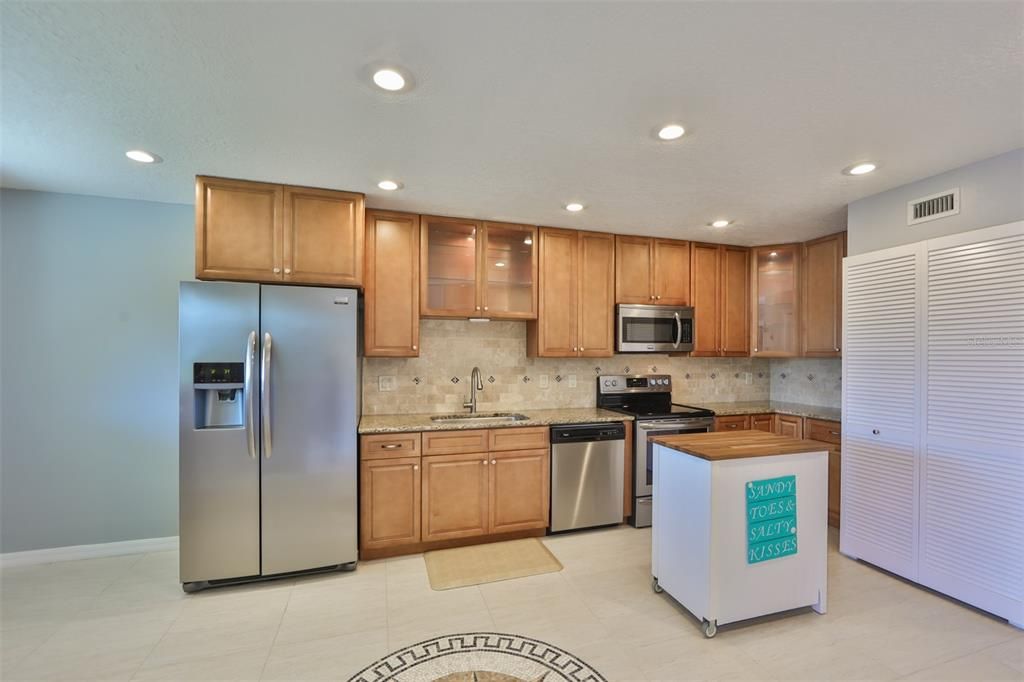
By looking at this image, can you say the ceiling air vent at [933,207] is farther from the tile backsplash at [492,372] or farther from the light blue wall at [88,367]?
the light blue wall at [88,367]

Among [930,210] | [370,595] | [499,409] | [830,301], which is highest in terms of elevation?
[930,210]

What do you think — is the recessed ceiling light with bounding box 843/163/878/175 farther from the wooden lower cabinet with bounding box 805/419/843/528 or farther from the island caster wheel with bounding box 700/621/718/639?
the island caster wheel with bounding box 700/621/718/639

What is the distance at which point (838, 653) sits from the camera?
6.68 ft

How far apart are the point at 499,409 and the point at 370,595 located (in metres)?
1.76

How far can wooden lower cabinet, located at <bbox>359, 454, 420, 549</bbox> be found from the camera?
2.97 m

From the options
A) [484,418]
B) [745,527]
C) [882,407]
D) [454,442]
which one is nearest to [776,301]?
[882,407]

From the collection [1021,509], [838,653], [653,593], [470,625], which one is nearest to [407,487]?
[470,625]

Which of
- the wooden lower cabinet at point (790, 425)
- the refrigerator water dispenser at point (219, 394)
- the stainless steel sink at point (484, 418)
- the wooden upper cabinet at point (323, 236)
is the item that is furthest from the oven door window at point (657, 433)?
the refrigerator water dispenser at point (219, 394)

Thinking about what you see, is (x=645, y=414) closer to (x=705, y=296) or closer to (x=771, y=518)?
(x=705, y=296)

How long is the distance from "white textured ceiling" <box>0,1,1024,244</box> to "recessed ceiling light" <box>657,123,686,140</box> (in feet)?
0.19

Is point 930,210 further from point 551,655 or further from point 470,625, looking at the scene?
point 470,625

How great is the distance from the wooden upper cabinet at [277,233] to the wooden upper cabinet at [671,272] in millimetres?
2692

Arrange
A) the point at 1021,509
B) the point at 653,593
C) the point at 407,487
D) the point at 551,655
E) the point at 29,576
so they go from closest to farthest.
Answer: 1. the point at 551,655
2. the point at 1021,509
3. the point at 653,593
4. the point at 29,576
5. the point at 407,487

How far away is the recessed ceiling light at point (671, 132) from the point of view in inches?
78.8
